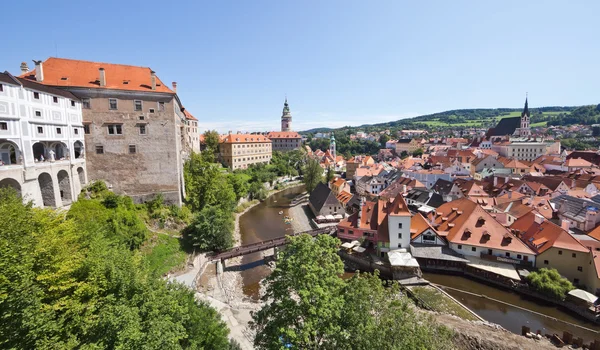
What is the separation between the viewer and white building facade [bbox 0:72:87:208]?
17.8 metres

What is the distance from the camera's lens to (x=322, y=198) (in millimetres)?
41500

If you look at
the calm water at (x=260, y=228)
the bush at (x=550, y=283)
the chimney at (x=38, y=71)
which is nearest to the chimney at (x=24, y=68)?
the chimney at (x=38, y=71)

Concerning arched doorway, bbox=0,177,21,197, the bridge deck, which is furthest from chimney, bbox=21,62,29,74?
the bridge deck

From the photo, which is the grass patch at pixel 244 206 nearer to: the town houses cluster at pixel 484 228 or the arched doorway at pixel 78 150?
the town houses cluster at pixel 484 228

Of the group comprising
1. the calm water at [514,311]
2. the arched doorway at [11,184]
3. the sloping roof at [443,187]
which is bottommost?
the calm water at [514,311]

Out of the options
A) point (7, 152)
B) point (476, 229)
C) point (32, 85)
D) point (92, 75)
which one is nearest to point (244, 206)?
point (92, 75)

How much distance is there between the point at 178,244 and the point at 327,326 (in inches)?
770

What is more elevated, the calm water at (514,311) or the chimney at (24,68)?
the chimney at (24,68)

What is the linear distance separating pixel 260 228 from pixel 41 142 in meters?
23.3

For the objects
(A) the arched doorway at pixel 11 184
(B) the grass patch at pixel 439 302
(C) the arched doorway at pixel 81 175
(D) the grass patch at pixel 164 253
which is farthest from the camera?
(C) the arched doorway at pixel 81 175

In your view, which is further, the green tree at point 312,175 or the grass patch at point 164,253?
the green tree at point 312,175

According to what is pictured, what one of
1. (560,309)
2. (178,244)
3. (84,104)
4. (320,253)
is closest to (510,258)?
(560,309)

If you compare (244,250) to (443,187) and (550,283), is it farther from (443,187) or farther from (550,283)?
(443,187)

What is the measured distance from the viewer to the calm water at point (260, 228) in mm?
24703
